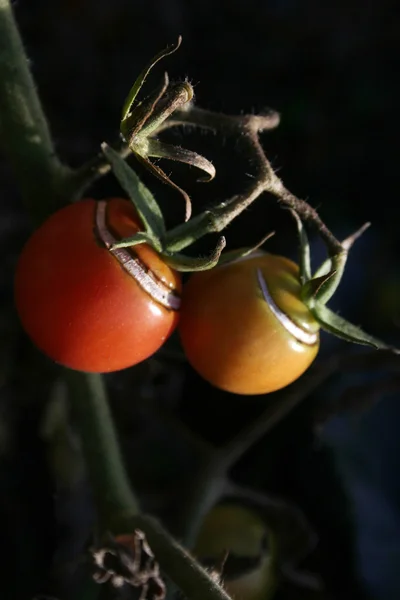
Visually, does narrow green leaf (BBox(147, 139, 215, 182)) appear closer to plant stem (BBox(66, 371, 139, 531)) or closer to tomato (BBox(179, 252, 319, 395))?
tomato (BBox(179, 252, 319, 395))

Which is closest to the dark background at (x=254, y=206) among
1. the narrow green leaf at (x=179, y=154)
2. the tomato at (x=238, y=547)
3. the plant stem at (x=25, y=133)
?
the tomato at (x=238, y=547)

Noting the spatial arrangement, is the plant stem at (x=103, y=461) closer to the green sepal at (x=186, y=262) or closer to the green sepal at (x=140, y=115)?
the green sepal at (x=186, y=262)

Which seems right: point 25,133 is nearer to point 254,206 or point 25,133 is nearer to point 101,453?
point 101,453

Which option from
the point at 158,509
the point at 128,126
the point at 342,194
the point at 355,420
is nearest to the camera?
the point at 128,126

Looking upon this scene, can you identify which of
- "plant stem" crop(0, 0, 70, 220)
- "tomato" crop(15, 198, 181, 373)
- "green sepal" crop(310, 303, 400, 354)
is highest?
"plant stem" crop(0, 0, 70, 220)

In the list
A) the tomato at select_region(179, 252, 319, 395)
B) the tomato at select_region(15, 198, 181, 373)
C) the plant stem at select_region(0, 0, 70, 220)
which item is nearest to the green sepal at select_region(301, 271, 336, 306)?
the tomato at select_region(179, 252, 319, 395)

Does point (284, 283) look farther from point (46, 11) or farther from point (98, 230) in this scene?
point (46, 11)

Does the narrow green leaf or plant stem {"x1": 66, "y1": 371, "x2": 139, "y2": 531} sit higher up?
the narrow green leaf

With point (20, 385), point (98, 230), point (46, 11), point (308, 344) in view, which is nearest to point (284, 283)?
point (308, 344)
